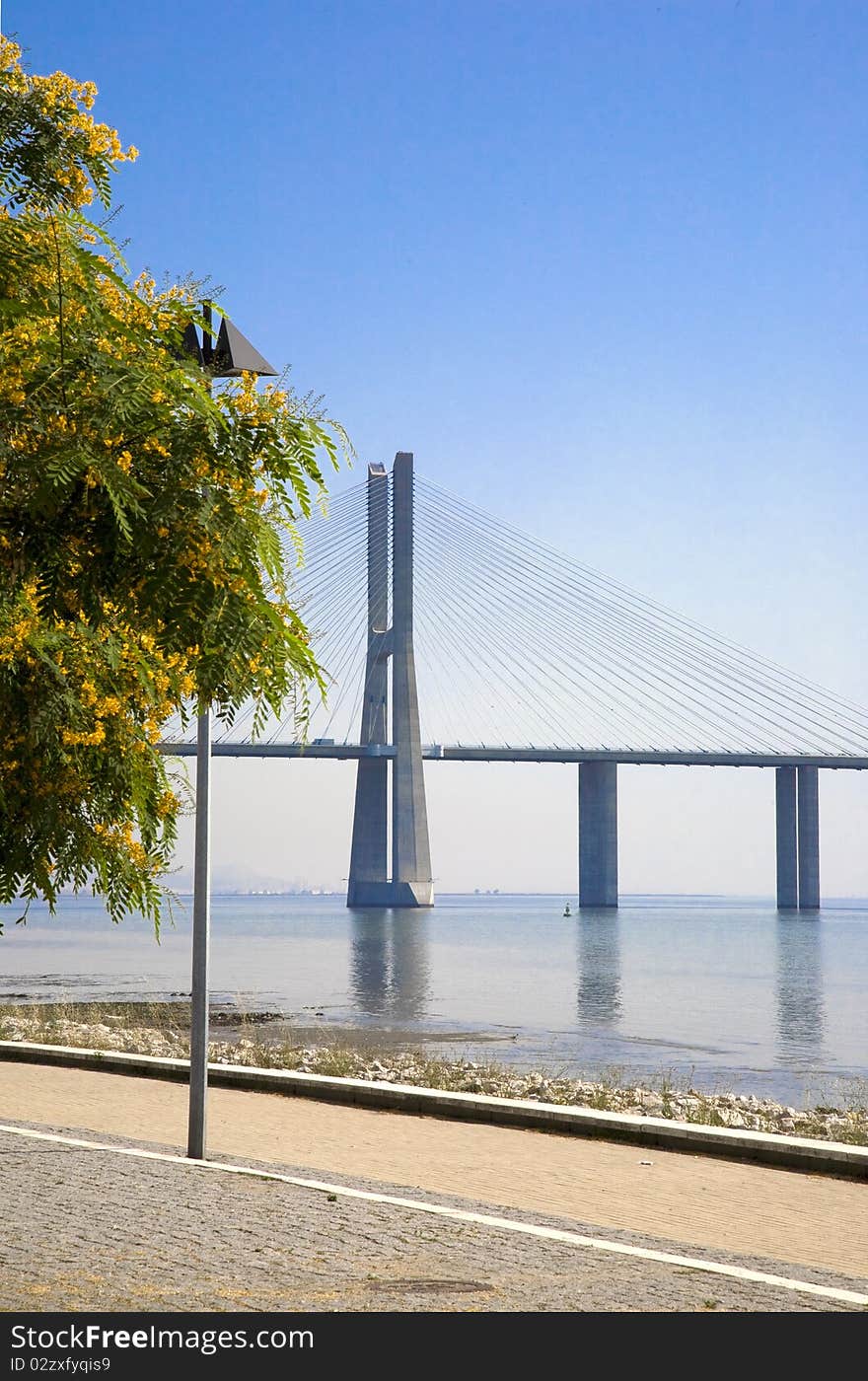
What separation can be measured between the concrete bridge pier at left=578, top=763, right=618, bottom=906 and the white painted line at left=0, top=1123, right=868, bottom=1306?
74.3m

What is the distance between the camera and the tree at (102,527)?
4.61 m

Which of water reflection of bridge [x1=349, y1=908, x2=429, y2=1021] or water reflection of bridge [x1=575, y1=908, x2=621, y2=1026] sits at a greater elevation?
water reflection of bridge [x1=349, y1=908, x2=429, y2=1021]

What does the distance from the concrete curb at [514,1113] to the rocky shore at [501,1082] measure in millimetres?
2584

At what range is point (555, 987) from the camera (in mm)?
46062

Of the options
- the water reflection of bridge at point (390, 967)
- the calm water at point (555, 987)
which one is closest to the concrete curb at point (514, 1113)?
the calm water at point (555, 987)

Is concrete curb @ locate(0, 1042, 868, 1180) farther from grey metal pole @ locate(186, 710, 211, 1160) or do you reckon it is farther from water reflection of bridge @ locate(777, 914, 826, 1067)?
water reflection of bridge @ locate(777, 914, 826, 1067)

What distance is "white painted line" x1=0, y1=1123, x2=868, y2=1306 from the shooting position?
20.4 feet

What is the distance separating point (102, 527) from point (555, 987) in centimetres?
4283

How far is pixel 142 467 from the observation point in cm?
470

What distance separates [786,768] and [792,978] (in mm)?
32100

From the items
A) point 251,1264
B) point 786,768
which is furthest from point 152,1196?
point 786,768

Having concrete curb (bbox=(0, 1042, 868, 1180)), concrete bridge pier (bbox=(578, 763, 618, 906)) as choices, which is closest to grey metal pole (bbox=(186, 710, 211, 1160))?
Answer: concrete curb (bbox=(0, 1042, 868, 1180))

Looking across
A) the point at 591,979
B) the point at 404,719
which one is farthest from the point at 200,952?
the point at 404,719

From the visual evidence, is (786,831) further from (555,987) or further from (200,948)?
(200,948)
